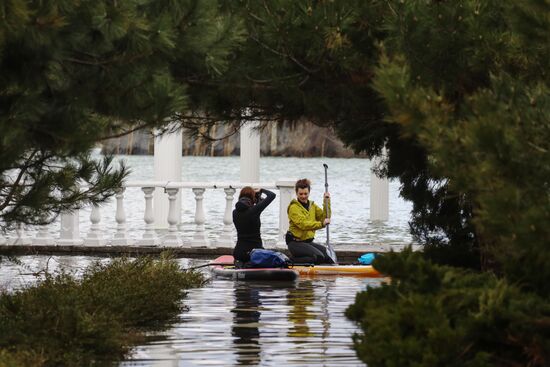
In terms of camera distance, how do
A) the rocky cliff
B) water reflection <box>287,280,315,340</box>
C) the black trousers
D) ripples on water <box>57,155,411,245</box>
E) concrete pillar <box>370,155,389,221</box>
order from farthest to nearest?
the rocky cliff, ripples on water <box>57,155,411,245</box>, concrete pillar <box>370,155,389,221</box>, the black trousers, water reflection <box>287,280,315,340</box>

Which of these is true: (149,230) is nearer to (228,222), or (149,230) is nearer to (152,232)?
(152,232)

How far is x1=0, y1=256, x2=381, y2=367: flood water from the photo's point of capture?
12.6 meters

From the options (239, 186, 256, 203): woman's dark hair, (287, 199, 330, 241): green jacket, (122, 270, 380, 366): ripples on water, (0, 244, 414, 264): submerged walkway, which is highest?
(239, 186, 256, 203): woman's dark hair

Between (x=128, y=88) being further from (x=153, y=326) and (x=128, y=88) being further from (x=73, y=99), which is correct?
(x=153, y=326)

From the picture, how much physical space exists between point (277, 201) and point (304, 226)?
54.3 metres

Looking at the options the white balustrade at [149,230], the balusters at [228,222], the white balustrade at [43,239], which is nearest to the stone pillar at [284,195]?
the balusters at [228,222]

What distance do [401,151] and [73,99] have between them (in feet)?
20.4

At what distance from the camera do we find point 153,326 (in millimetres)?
14828

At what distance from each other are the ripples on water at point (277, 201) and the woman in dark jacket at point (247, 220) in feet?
4.95

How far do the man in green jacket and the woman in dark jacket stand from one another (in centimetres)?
38

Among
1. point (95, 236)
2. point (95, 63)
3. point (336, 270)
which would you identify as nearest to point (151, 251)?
point (95, 236)

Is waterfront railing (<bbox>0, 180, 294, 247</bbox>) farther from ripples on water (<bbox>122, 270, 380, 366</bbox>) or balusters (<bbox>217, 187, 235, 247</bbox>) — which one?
ripples on water (<bbox>122, 270, 380, 366</bbox>)

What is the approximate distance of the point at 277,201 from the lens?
7588cm

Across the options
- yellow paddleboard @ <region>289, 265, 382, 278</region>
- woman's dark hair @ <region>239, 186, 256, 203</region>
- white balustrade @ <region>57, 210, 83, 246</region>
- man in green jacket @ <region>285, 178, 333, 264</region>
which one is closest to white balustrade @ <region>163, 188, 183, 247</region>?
white balustrade @ <region>57, 210, 83, 246</region>
